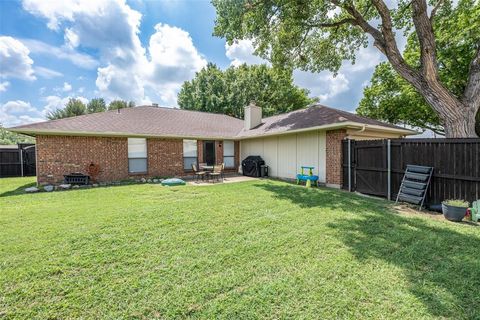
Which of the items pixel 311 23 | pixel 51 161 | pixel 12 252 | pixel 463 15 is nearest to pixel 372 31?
pixel 311 23

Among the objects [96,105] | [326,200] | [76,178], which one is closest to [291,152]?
[326,200]

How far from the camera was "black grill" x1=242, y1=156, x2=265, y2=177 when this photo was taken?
13211 mm

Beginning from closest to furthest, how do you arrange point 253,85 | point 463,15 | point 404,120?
point 463,15 → point 404,120 → point 253,85

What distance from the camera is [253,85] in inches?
1053

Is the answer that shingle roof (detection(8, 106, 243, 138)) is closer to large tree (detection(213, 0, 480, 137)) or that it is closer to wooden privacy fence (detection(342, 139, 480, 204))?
large tree (detection(213, 0, 480, 137))

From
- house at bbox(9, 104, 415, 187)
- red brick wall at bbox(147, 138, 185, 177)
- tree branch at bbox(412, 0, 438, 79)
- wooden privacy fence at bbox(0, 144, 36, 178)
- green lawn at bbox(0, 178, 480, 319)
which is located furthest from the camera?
wooden privacy fence at bbox(0, 144, 36, 178)

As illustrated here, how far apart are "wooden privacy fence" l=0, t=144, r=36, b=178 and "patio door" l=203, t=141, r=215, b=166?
11915mm

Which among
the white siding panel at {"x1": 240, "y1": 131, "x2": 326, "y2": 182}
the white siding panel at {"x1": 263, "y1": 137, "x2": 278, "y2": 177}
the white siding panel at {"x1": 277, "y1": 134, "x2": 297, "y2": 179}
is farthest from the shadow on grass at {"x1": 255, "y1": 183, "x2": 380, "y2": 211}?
the white siding panel at {"x1": 263, "y1": 137, "x2": 278, "y2": 177}

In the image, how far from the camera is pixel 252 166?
44.4 ft

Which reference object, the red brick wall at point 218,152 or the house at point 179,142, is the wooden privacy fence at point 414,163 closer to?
the house at point 179,142

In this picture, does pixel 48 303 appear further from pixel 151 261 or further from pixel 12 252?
pixel 12 252

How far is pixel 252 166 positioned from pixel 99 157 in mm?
8286

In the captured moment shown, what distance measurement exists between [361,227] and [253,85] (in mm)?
24523

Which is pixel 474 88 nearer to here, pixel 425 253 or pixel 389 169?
pixel 389 169
